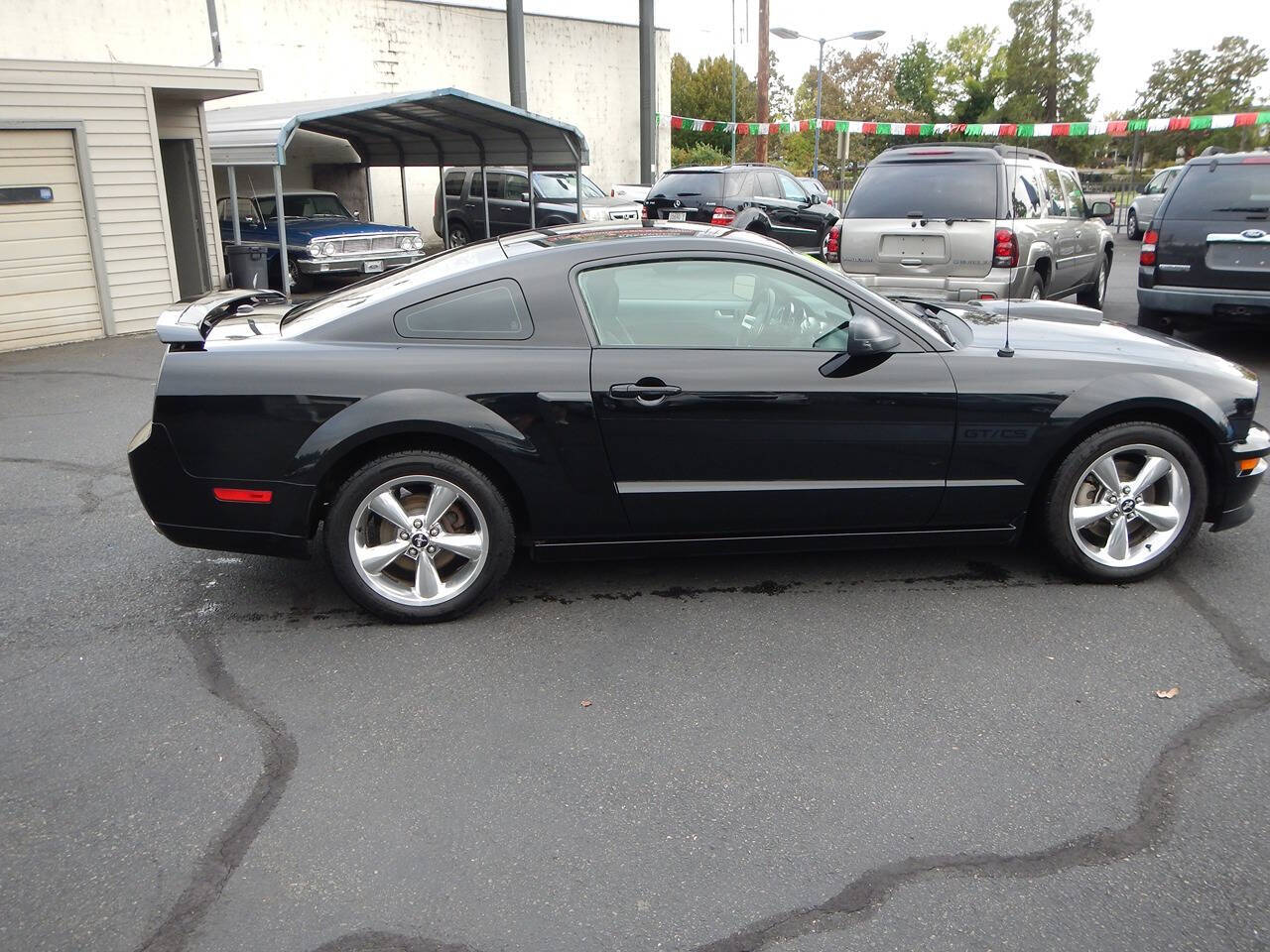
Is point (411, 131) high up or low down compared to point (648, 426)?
up

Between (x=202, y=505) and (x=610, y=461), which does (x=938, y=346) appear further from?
(x=202, y=505)

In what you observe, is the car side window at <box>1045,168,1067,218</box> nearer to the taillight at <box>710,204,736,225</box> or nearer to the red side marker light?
the taillight at <box>710,204,736,225</box>

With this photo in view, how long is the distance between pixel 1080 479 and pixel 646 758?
2.32 m

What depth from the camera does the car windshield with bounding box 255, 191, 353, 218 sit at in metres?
15.5

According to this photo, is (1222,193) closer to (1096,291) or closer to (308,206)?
(1096,291)

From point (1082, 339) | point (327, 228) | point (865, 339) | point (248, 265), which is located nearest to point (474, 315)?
point (865, 339)

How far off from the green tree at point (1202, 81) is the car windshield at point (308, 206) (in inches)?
1450

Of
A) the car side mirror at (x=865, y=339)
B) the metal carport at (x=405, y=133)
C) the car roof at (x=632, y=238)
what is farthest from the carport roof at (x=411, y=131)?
the car side mirror at (x=865, y=339)

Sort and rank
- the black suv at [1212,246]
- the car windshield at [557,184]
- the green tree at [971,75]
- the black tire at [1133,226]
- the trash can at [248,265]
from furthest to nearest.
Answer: the green tree at [971,75] < the black tire at [1133,226] < the car windshield at [557,184] < the trash can at [248,265] < the black suv at [1212,246]

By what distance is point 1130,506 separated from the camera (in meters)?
4.42

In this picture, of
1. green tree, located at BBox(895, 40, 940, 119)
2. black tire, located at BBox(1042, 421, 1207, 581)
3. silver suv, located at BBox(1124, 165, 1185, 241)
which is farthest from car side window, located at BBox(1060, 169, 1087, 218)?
green tree, located at BBox(895, 40, 940, 119)

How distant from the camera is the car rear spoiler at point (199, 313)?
412 cm

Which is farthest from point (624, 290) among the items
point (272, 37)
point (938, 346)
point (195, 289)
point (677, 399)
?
point (272, 37)

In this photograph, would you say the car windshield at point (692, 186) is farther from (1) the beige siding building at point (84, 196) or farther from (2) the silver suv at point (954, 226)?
(2) the silver suv at point (954, 226)
